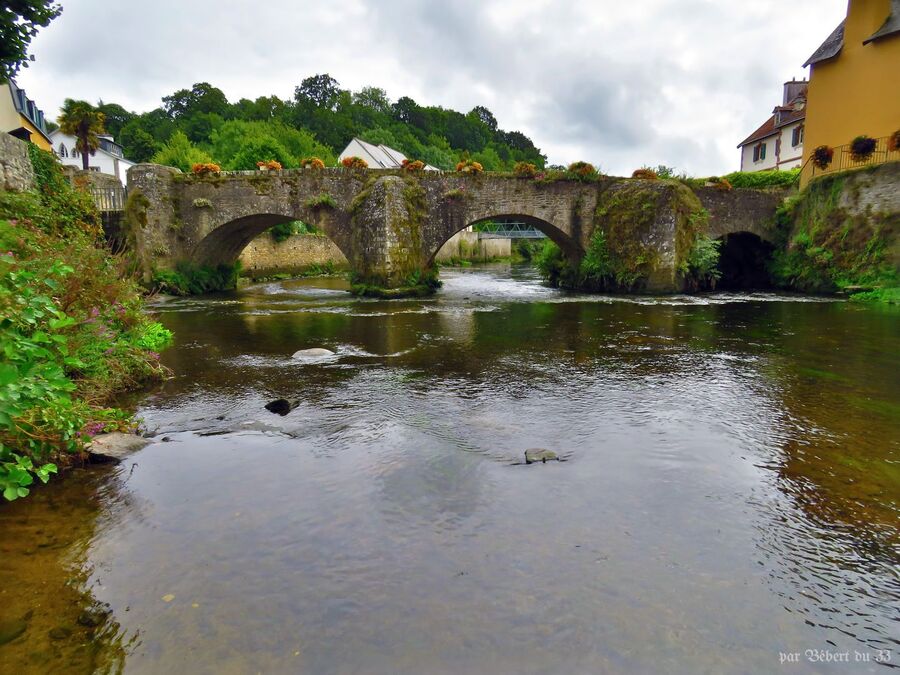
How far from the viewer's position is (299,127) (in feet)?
240

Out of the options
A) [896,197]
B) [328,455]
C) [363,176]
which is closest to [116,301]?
[328,455]

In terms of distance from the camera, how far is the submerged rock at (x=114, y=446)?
507cm

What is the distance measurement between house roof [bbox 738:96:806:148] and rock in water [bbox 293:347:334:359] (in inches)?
1644

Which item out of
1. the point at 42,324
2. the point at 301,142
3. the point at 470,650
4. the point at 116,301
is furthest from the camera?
the point at 301,142

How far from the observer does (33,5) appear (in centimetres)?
984

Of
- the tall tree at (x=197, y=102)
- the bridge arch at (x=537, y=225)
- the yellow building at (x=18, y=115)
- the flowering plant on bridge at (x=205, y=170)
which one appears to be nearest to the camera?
the bridge arch at (x=537, y=225)

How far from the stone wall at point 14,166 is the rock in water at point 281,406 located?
7.17 meters

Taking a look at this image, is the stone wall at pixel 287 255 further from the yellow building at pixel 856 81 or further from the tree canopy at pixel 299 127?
the yellow building at pixel 856 81

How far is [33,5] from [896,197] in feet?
85.5

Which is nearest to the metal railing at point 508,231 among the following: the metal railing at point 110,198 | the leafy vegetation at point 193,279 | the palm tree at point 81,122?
the leafy vegetation at point 193,279

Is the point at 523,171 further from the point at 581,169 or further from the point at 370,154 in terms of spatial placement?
the point at 370,154

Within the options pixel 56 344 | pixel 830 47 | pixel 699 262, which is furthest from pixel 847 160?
pixel 56 344

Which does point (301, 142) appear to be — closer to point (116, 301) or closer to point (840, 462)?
point (116, 301)

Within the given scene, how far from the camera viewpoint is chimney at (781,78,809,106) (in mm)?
43125
